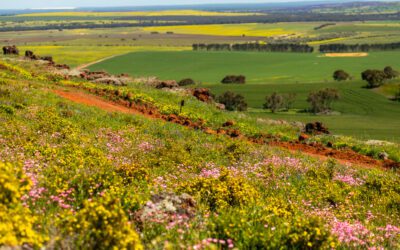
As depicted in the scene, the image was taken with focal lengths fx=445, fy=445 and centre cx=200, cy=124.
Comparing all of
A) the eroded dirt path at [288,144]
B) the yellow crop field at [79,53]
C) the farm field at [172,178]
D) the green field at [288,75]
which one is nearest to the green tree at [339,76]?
the green field at [288,75]

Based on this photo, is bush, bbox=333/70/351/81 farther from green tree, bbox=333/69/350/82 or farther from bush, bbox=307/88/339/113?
bush, bbox=307/88/339/113

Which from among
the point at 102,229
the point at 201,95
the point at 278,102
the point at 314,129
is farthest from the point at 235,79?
the point at 102,229

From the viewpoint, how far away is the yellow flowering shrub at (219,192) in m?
9.52

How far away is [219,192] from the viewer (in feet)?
31.7

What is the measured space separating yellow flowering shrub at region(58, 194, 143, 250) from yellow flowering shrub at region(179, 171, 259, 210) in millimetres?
3607

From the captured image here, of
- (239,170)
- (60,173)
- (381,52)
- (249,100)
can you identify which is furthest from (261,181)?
(381,52)

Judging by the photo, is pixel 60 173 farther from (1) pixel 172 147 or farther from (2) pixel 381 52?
(2) pixel 381 52

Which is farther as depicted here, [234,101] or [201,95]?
[234,101]

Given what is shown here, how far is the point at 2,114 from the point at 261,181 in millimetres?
11991

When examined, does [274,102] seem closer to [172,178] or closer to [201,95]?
[201,95]

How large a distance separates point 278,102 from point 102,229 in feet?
282

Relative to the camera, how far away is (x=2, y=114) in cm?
1911

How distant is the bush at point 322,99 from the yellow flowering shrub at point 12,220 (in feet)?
275

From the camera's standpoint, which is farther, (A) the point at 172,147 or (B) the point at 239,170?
(A) the point at 172,147
